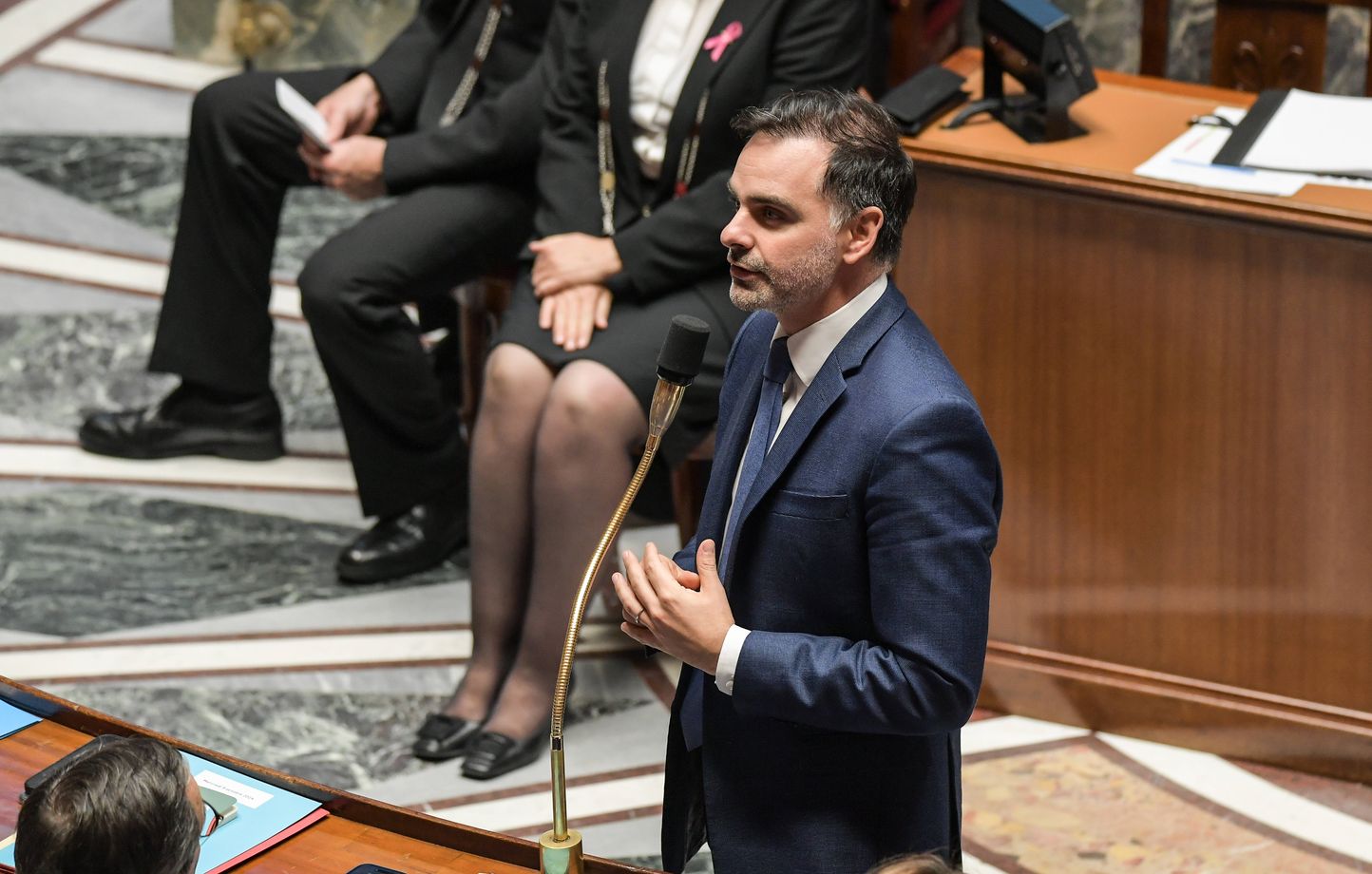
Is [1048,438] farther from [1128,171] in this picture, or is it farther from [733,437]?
[733,437]

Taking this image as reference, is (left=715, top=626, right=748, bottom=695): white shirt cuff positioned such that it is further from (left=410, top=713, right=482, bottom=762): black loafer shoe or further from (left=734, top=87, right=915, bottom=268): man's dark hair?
(left=410, top=713, right=482, bottom=762): black loafer shoe

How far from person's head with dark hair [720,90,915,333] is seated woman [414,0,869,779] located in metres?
1.18

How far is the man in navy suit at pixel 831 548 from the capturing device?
184 cm

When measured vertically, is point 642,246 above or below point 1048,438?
above

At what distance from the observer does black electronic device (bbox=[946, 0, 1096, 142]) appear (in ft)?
10.2

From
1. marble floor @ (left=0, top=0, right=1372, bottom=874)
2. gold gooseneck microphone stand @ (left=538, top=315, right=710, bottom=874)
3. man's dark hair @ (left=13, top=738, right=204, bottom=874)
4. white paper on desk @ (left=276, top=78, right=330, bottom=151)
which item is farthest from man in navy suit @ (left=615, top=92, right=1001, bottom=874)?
white paper on desk @ (left=276, top=78, right=330, bottom=151)

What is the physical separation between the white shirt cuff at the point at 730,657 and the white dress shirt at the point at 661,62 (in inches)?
62.3

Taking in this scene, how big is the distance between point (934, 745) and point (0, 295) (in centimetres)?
345

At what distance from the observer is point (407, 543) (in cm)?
382

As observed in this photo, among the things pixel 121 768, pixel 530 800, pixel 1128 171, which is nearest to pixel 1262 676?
pixel 1128 171

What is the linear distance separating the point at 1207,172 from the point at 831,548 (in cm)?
140

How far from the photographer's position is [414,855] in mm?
1909

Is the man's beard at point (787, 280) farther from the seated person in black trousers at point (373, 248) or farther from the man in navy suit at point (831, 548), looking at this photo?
the seated person in black trousers at point (373, 248)

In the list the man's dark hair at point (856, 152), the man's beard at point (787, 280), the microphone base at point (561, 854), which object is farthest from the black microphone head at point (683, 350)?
the microphone base at point (561, 854)
